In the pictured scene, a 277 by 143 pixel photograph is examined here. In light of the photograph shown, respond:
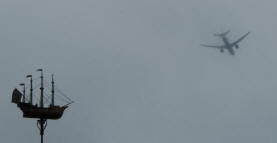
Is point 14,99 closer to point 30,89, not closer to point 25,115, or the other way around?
point 25,115

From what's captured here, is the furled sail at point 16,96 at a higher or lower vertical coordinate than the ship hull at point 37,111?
higher

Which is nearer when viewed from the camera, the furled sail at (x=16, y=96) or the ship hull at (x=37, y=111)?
the ship hull at (x=37, y=111)

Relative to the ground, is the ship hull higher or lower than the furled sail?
lower

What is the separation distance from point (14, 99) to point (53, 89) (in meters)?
7.15

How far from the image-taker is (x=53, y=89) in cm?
6225

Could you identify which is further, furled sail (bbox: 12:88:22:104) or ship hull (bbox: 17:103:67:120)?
furled sail (bbox: 12:88:22:104)

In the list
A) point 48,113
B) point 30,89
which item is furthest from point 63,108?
point 30,89

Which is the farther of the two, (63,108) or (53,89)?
(63,108)

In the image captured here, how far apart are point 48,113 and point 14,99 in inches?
194

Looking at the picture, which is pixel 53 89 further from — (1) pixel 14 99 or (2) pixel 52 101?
(1) pixel 14 99

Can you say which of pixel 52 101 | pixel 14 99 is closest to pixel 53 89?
pixel 52 101

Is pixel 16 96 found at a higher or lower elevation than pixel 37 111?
higher

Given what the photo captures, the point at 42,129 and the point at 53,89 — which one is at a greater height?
the point at 53,89

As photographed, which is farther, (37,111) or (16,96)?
(16,96)
